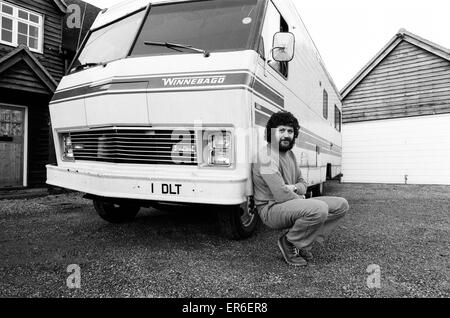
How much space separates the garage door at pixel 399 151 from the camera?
12.8m

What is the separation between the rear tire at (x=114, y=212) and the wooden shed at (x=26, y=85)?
524 centimetres

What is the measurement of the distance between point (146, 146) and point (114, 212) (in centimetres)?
172

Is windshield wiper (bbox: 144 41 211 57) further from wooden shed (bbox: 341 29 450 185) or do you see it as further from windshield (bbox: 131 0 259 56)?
wooden shed (bbox: 341 29 450 185)

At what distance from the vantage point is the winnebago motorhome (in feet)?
10.2

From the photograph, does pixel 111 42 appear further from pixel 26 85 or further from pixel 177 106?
pixel 26 85

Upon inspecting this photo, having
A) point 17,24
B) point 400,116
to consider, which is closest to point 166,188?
point 17,24

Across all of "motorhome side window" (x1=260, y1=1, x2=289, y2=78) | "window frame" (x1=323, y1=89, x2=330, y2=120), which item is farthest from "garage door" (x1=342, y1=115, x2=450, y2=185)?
"motorhome side window" (x1=260, y1=1, x2=289, y2=78)

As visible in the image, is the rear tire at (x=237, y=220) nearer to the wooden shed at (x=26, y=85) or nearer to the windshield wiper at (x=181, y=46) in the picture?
the windshield wiper at (x=181, y=46)

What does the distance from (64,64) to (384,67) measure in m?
12.1

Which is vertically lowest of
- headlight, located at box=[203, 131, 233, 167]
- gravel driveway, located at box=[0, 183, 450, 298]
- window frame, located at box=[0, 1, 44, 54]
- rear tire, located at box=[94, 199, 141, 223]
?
gravel driveway, located at box=[0, 183, 450, 298]

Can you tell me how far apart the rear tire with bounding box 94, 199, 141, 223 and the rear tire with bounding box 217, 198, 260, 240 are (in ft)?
4.63

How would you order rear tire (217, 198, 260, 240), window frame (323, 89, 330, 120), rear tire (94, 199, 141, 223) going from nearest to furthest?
1. rear tire (217, 198, 260, 240)
2. rear tire (94, 199, 141, 223)
3. window frame (323, 89, 330, 120)

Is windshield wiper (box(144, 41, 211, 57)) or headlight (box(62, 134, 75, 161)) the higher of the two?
windshield wiper (box(144, 41, 211, 57))

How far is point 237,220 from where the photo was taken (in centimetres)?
357
